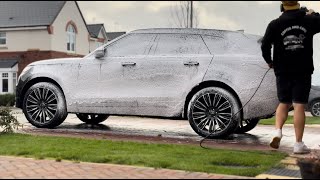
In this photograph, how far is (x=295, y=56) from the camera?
21.6ft

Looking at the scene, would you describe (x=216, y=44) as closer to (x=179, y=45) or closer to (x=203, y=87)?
(x=179, y=45)

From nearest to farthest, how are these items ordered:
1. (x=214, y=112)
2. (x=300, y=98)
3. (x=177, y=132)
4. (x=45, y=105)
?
(x=300, y=98) → (x=214, y=112) → (x=45, y=105) → (x=177, y=132)

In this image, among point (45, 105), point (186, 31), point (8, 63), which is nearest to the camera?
point (186, 31)

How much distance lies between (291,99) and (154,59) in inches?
110

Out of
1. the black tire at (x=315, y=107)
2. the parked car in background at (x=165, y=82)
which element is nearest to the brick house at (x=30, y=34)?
the black tire at (x=315, y=107)

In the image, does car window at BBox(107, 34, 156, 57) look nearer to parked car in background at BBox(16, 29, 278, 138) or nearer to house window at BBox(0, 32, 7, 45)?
parked car in background at BBox(16, 29, 278, 138)

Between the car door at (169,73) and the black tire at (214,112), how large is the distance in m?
0.27

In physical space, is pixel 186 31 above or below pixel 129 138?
above

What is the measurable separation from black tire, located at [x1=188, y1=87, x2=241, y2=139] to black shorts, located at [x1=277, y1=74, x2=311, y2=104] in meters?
1.41

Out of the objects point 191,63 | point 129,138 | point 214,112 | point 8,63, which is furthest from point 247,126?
point 8,63

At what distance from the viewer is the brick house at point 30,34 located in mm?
39844

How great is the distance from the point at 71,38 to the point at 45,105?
1385 inches

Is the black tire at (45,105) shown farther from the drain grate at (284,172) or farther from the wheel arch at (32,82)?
the drain grate at (284,172)

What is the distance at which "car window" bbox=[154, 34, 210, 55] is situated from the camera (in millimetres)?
8691
